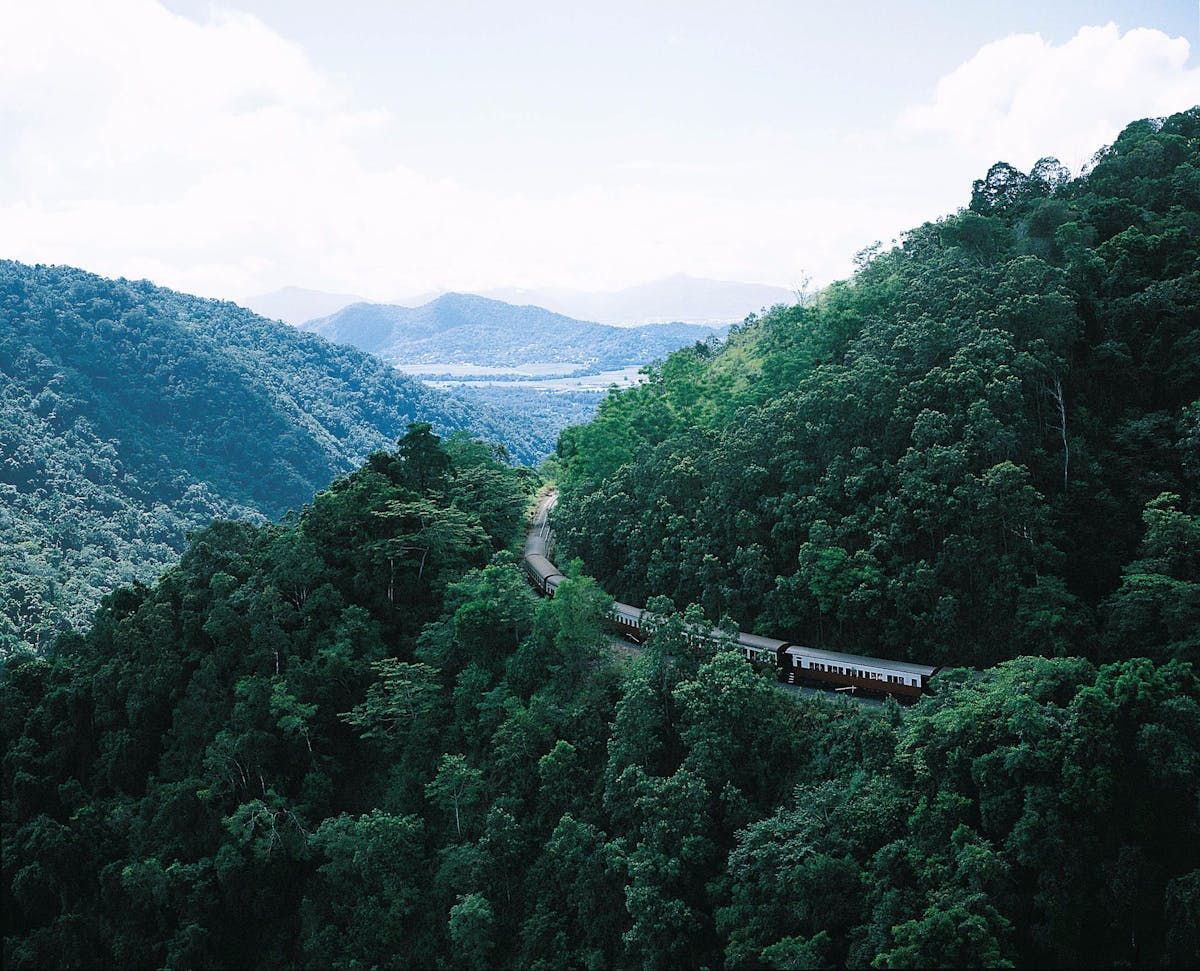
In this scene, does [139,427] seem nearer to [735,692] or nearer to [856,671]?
[735,692]

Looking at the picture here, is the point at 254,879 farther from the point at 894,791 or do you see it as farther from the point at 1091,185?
the point at 1091,185

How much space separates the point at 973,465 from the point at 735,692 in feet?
32.3

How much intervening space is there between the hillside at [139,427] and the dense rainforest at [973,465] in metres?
53.8

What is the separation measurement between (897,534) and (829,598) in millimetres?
2636

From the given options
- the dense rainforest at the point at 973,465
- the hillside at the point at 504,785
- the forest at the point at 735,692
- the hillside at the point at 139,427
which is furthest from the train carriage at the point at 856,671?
the hillside at the point at 139,427

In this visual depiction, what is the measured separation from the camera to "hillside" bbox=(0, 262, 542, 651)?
80.3 m

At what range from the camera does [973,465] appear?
2761cm

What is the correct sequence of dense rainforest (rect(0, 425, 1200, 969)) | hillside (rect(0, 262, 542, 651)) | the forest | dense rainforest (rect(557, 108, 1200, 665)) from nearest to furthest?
1. dense rainforest (rect(0, 425, 1200, 969))
2. the forest
3. dense rainforest (rect(557, 108, 1200, 665))
4. hillside (rect(0, 262, 542, 651))

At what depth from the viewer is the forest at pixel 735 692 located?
19.3m

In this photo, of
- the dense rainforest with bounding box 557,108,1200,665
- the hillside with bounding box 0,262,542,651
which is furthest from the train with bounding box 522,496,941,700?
the hillside with bounding box 0,262,542,651

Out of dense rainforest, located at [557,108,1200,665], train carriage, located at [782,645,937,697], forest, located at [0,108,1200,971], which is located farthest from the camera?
dense rainforest, located at [557,108,1200,665]

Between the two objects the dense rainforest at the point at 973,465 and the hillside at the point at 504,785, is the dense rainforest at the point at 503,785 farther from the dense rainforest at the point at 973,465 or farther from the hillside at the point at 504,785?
the dense rainforest at the point at 973,465

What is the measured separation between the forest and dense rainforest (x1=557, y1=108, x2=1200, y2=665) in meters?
0.14

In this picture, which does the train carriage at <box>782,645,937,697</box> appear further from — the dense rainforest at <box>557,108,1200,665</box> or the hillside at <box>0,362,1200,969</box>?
the dense rainforest at <box>557,108,1200,665</box>
